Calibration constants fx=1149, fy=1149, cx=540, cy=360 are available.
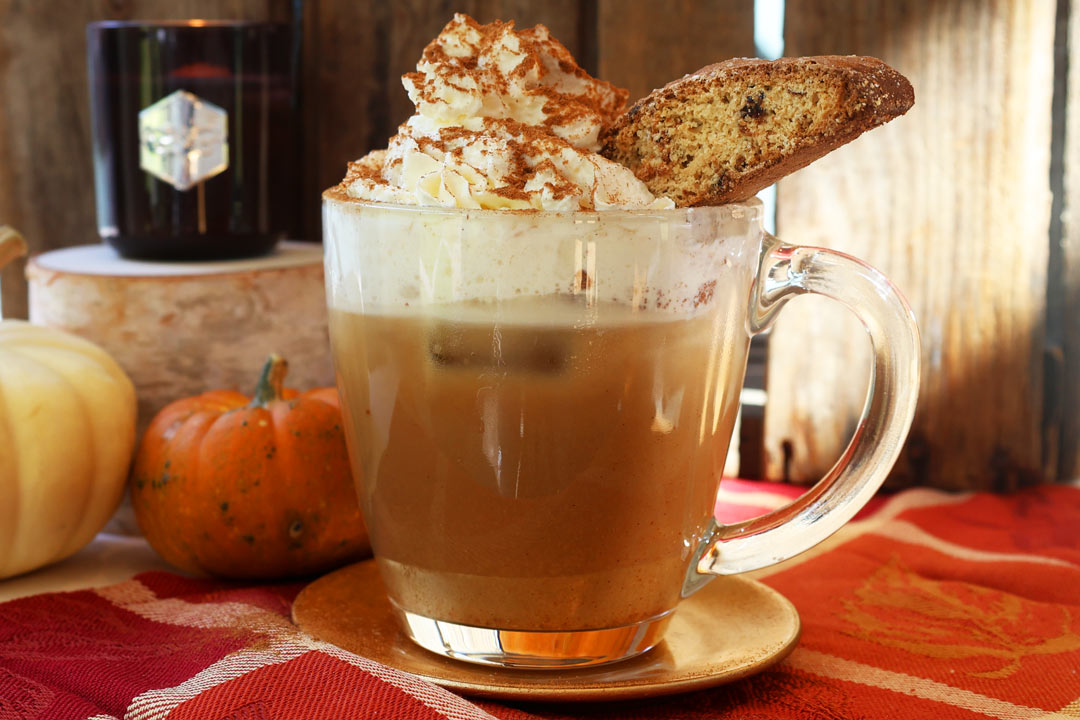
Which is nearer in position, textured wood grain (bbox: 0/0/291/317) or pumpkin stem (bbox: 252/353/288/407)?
pumpkin stem (bbox: 252/353/288/407)

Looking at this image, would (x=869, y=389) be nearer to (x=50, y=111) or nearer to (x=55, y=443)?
(x=55, y=443)

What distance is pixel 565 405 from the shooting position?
2.92ft

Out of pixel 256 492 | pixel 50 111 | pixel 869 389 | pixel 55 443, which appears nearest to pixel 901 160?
pixel 869 389

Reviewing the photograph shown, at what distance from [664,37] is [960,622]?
90 centimetres

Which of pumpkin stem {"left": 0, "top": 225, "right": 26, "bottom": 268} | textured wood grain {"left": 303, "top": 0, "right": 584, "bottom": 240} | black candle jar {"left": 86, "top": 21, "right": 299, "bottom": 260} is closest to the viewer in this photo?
pumpkin stem {"left": 0, "top": 225, "right": 26, "bottom": 268}

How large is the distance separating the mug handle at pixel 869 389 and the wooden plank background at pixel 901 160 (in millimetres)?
647

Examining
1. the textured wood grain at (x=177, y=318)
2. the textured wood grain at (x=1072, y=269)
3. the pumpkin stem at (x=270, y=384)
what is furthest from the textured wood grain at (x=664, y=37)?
the pumpkin stem at (x=270, y=384)

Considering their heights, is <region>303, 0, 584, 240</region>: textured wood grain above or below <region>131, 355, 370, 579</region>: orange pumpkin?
above

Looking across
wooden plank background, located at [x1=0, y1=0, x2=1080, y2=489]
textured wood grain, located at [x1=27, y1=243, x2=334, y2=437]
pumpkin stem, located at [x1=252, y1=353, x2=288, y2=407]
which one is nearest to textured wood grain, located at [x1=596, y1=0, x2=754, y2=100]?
wooden plank background, located at [x1=0, y1=0, x2=1080, y2=489]

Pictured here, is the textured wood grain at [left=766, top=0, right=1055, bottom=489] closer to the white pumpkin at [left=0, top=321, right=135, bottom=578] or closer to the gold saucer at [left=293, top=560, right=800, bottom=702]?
the gold saucer at [left=293, top=560, right=800, bottom=702]

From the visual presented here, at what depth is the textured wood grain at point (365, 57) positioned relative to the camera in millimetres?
1673

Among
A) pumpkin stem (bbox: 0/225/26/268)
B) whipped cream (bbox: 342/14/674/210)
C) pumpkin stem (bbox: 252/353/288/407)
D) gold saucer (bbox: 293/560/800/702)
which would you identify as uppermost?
whipped cream (bbox: 342/14/674/210)

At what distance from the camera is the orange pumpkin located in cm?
121

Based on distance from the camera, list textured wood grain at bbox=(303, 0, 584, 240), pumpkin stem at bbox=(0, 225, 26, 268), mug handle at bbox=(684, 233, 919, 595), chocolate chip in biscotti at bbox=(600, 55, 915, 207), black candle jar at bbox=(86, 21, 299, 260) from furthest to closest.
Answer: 1. textured wood grain at bbox=(303, 0, 584, 240)
2. black candle jar at bbox=(86, 21, 299, 260)
3. pumpkin stem at bbox=(0, 225, 26, 268)
4. mug handle at bbox=(684, 233, 919, 595)
5. chocolate chip in biscotti at bbox=(600, 55, 915, 207)
